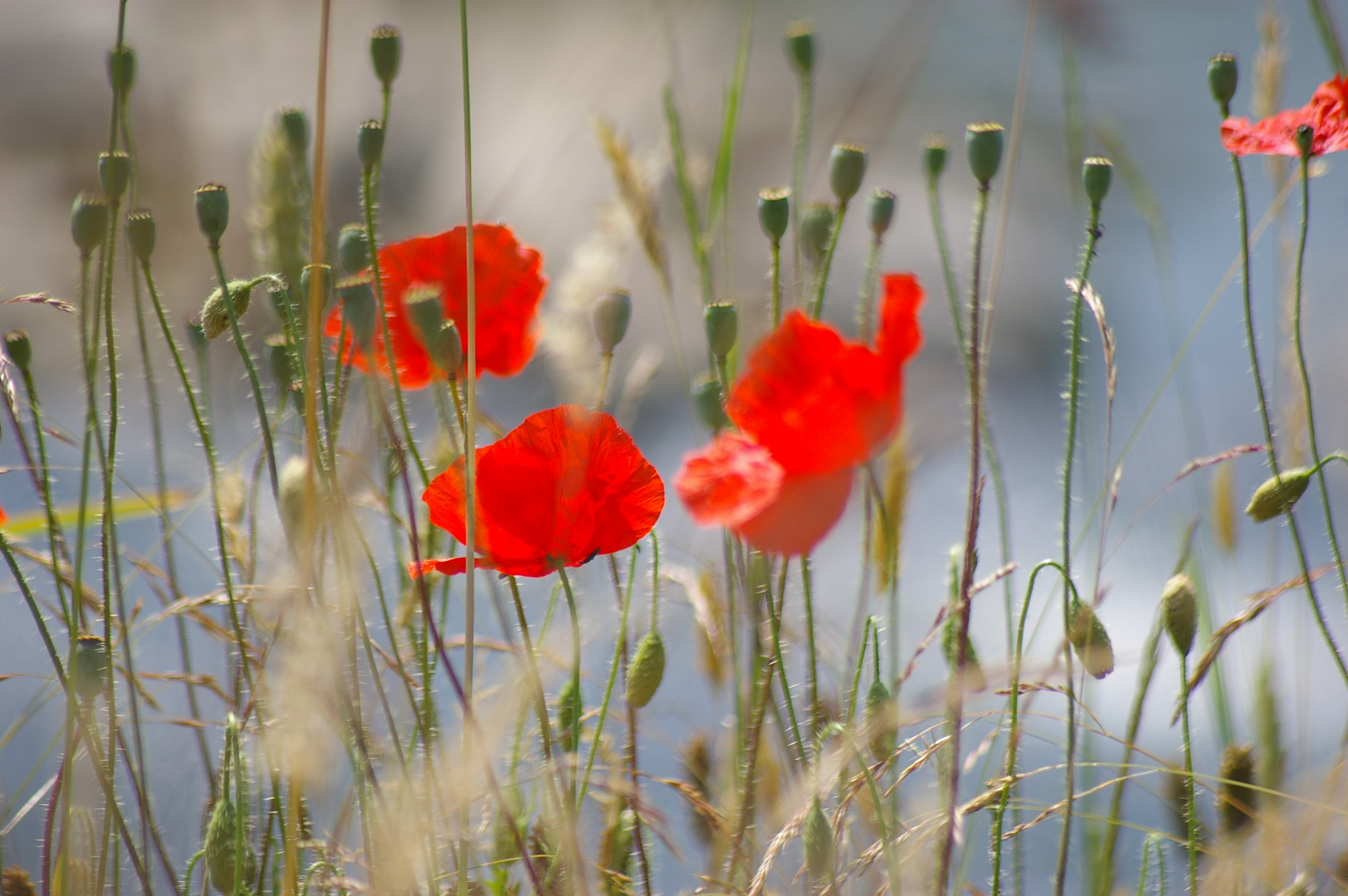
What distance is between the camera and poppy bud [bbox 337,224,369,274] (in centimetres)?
63

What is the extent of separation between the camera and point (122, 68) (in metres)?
0.57

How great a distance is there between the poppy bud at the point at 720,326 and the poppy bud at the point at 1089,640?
0.21m

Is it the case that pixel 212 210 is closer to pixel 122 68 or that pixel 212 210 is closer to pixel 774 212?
pixel 122 68

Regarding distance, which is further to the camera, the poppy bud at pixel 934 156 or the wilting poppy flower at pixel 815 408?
the poppy bud at pixel 934 156

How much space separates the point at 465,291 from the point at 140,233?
0.17 meters

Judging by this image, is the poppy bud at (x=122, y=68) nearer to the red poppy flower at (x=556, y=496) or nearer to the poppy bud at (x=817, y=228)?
the red poppy flower at (x=556, y=496)

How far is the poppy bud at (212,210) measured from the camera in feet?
1.90

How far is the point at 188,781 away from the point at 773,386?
25.7 inches

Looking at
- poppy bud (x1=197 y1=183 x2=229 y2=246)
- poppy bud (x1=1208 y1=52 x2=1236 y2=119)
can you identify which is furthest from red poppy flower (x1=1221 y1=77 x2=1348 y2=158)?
poppy bud (x1=197 y1=183 x2=229 y2=246)

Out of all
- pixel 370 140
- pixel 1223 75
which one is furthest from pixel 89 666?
pixel 1223 75

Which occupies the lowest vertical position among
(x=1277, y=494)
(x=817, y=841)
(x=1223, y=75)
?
(x=817, y=841)

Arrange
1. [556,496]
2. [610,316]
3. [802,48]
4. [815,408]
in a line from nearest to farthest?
[815,408]
[556,496]
[610,316]
[802,48]

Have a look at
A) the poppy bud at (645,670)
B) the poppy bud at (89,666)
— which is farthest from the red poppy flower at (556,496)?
the poppy bud at (89,666)

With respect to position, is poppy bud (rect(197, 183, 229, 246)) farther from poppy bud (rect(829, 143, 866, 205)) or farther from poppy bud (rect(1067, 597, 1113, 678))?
poppy bud (rect(1067, 597, 1113, 678))
